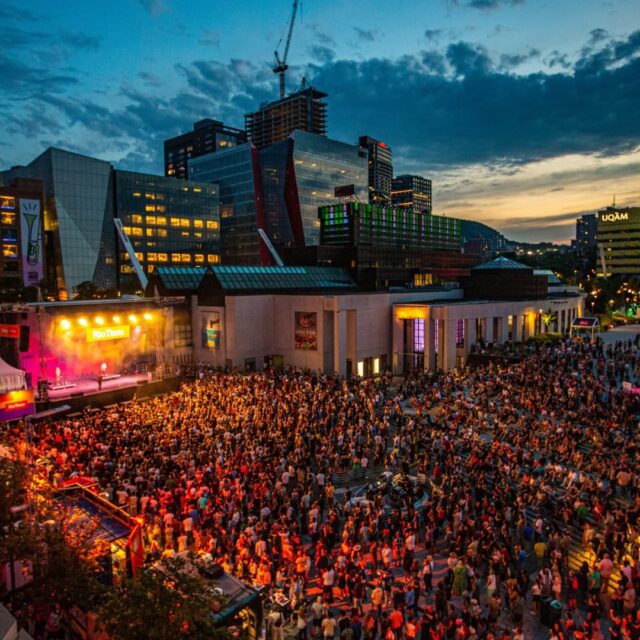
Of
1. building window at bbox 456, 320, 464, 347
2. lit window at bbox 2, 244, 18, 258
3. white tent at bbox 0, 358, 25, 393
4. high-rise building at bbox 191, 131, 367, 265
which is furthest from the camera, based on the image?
high-rise building at bbox 191, 131, 367, 265

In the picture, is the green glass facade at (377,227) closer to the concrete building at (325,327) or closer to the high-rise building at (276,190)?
the high-rise building at (276,190)

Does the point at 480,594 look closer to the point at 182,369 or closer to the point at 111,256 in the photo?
the point at 182,369

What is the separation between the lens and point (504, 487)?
1723cm

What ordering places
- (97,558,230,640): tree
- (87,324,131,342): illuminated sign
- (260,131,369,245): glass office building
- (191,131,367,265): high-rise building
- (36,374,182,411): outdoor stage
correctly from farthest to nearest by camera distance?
(191,131,367,265): high-rise building, (260,131,369,245): glass office building, (87,324,131,342): illuminated sign, (36,374,182,411): outdoor stage, (97,558,230,640): tree

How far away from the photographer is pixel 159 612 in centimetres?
753

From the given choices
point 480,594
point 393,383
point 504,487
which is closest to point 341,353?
point 393,383

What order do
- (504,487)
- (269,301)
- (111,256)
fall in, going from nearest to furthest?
(504,487) → (269,301) → (111,256)

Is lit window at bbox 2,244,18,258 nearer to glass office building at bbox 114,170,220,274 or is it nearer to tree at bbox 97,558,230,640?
glass office building at bbox 114,170,220,274

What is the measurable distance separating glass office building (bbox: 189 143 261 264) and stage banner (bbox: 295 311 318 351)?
72.8 metres

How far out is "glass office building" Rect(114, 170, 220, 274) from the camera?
10125cm

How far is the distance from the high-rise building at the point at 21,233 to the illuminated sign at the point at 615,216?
143 meters

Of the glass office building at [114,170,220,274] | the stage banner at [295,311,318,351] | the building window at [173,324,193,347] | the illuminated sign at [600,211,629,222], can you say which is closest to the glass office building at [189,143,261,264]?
the glass office building at [114,170,220,274]

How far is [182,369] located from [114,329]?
6.27m

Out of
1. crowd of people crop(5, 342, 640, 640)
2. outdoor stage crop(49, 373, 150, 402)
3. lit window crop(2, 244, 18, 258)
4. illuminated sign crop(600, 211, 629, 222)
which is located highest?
illuminated sign crop(600, 211, 629, 222)
